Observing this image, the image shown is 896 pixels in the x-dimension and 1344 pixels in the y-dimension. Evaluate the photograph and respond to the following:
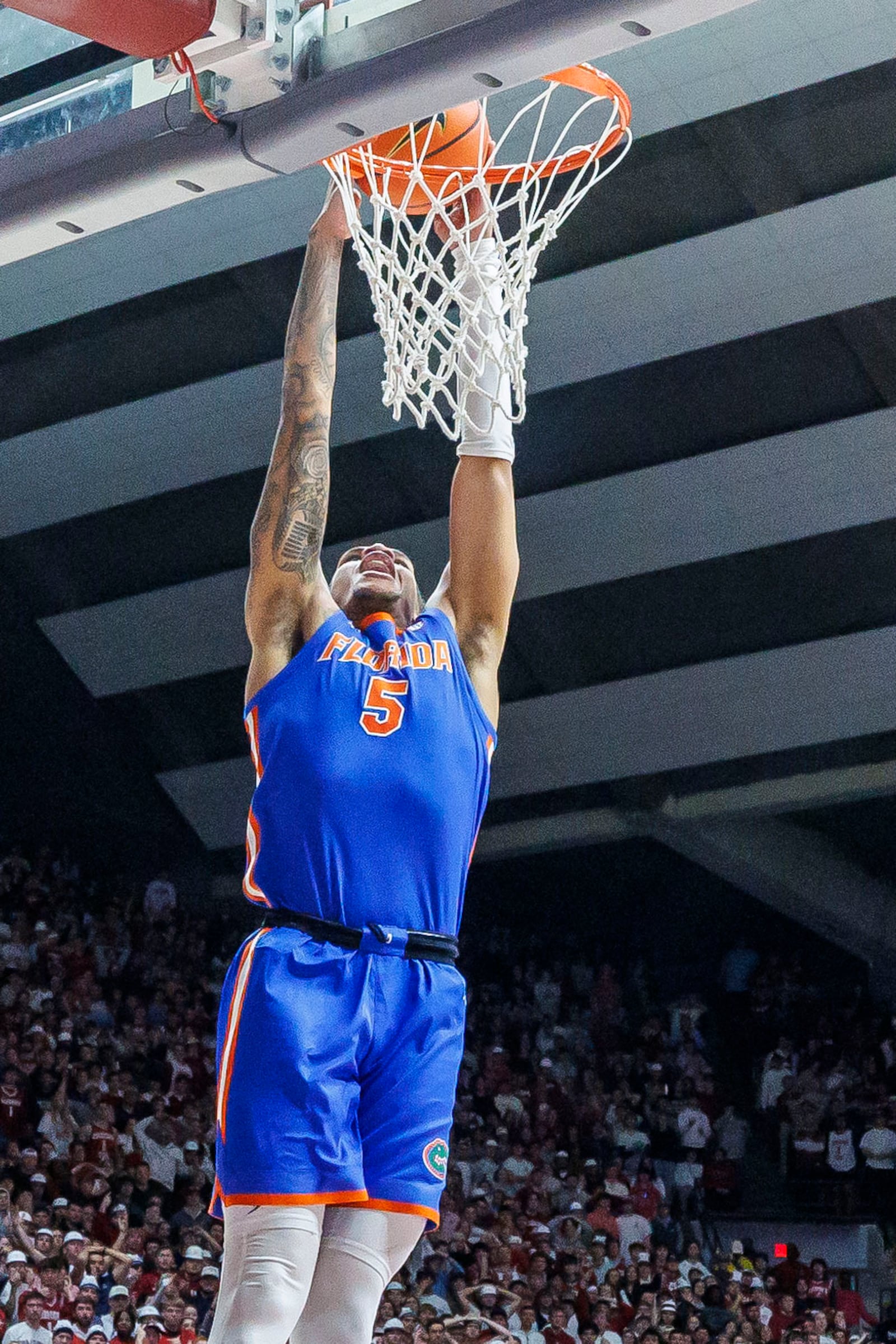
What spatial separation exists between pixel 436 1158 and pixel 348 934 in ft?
1.65

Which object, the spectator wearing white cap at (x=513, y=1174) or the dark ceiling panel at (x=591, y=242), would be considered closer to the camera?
the dark ceiling panel at (x=591, y=242)

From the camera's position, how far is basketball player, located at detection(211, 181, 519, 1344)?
3346 mm

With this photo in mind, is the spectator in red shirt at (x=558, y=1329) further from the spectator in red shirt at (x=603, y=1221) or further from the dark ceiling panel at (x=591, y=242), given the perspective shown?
the dark ceiling panel at (x=591, y=242)

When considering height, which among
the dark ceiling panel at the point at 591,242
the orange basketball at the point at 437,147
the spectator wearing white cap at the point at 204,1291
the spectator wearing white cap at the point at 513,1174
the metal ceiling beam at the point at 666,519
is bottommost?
the spectator wearing white cap at the point at 204,1291

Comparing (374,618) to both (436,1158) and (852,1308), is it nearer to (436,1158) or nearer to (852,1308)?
(436,1158)

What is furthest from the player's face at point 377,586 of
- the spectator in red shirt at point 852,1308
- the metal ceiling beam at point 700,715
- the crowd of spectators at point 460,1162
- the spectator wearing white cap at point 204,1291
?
the metal ceiling beam at point 700,715

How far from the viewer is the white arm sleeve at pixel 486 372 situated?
4.33 m

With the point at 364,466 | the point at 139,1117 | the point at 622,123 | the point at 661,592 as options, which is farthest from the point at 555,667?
the point at 622,123

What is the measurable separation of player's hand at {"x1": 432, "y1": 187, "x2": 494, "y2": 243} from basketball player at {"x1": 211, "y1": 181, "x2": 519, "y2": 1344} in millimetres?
590

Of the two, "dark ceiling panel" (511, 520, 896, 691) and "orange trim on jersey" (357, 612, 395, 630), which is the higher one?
"dark ceiling panel" (511, 520, 896, 691)

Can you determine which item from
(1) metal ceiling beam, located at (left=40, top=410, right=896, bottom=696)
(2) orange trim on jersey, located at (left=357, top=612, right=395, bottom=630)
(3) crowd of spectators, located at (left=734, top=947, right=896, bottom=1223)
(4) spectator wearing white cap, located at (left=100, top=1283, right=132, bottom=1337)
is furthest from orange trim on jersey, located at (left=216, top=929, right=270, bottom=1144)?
(1) metal ceiling beam, located at (left=40, top=410, right=896, bottom=696)

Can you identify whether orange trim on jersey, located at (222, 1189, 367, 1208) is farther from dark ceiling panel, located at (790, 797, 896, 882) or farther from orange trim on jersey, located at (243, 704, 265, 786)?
dark ceiling panel, located at (790, 797, 896, 882)

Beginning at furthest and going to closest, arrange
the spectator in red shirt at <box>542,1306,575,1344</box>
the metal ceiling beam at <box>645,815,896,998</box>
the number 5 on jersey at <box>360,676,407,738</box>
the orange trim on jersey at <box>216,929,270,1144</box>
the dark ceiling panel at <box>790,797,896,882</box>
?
the metal ceiling beam at <box>645,815,896,998</box> < the dark ceiling panel at <box>790,797,896,882</box> < the spectator in red shirt at <box>542,1306,575,1344</box> < the number 5 on jersey at <box>360,676,407,738</box> < the orange trim on jersey at <box>216,929,270,1144</box>

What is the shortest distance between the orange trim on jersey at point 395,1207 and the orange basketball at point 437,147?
2501 millimetres
